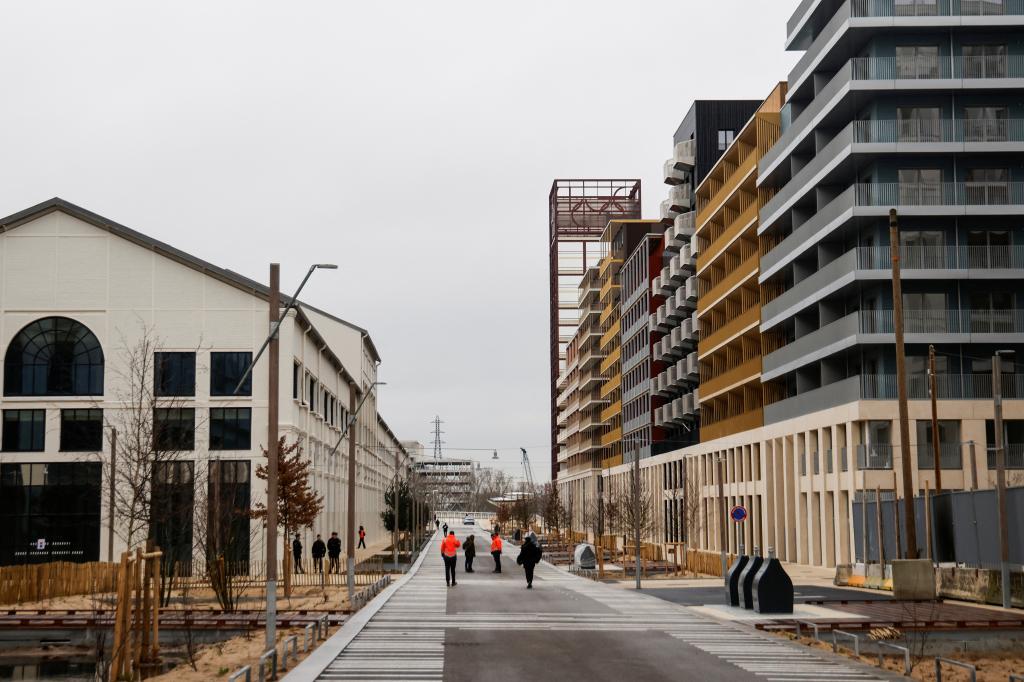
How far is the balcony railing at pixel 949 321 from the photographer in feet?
178

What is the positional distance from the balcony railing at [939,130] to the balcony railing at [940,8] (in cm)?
465

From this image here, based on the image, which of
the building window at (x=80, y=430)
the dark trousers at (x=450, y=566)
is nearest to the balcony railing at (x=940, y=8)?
the dark trousers at (x=450, y=566)

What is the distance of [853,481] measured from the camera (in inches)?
2121

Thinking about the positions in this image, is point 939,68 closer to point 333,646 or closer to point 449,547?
point 449,547

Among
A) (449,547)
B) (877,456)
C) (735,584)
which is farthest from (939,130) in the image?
(735,584)

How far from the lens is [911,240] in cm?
5638

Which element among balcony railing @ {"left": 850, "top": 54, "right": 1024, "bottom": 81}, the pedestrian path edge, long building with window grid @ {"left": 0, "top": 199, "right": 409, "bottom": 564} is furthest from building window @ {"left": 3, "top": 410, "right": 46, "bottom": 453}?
balcony railing @ {"left": 850, "top": 54, "right": 1024, "bottom": 81}

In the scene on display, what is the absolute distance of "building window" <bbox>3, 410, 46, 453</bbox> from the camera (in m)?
61.4

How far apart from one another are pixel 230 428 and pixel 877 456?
2987cm

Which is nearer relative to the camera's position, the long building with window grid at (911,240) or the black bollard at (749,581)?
the black bollard at (749,581)

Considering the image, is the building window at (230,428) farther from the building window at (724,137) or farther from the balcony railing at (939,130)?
the building window at (724,137)

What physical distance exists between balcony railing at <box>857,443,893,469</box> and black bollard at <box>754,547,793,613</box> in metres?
24.5

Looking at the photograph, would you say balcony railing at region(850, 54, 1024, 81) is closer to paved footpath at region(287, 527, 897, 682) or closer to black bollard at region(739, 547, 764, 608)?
paved footpath at region(287, 527, 897, 682)

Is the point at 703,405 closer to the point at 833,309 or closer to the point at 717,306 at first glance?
the point at 717,306
